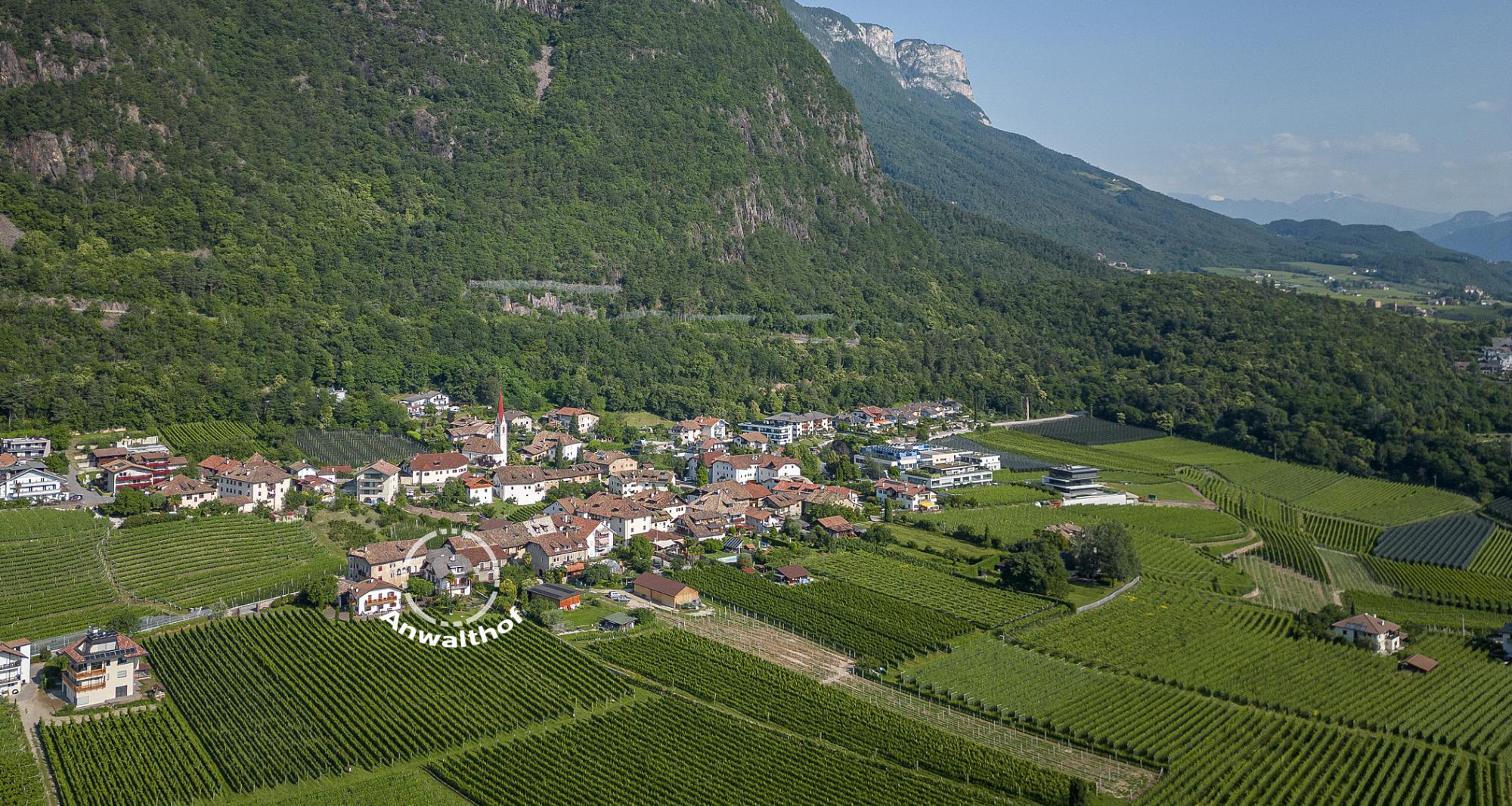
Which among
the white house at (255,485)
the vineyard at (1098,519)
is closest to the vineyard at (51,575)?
the white house at (255,485)

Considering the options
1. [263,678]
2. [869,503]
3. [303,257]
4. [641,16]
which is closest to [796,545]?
[869,503]

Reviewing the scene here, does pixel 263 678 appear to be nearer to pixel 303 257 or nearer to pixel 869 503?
pixel 869 503

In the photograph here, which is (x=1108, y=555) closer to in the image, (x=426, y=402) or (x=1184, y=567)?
(x=1184, y=567)

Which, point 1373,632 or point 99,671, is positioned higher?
point 1373,632

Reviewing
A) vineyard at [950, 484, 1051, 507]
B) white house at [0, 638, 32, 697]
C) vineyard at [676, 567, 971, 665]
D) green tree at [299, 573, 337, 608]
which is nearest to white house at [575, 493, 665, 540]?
vineyard at [676, 567, 971, 665]

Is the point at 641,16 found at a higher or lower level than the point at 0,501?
higher

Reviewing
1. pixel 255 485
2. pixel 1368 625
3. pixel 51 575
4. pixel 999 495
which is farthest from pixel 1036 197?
pixel 51 575

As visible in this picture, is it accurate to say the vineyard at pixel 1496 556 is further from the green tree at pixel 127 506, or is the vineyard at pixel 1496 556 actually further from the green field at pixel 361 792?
the green tree at pixel 127 506
